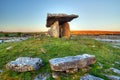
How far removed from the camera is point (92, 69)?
63.7 feet

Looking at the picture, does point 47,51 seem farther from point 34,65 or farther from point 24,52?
point 34,65

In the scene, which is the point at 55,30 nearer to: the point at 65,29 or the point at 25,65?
the point at 65,29

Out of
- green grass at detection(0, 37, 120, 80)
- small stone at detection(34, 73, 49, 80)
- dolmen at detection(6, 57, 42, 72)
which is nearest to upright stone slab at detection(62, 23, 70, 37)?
green grass at detection(0, 37, 120, 80)

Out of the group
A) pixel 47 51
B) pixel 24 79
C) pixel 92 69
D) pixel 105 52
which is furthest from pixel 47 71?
pixel 105 52

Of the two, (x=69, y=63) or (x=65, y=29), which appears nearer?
(x=69, y=63)

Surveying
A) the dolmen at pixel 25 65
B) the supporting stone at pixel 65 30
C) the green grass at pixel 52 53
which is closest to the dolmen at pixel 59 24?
the supporting stone at pixel 65 30

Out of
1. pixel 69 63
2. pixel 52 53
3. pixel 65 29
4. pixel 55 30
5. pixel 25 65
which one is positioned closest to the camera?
pixel 69 63

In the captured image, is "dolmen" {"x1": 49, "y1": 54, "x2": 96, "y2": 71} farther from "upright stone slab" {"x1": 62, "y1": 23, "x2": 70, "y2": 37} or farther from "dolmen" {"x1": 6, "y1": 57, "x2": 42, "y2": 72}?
"upright stone slab" {"x1": 62, "y1": 23, "x2": 70, "y2": 37}

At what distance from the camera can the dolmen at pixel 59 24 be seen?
3065 cm

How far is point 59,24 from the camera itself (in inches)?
1347

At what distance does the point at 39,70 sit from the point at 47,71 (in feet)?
2.24

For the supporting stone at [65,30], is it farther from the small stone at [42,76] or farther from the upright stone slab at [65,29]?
the small stone at [42,76]

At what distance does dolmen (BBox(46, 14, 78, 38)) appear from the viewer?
101 ft

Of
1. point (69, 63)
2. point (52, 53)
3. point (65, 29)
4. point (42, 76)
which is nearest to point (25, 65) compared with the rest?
point (42, 76)
